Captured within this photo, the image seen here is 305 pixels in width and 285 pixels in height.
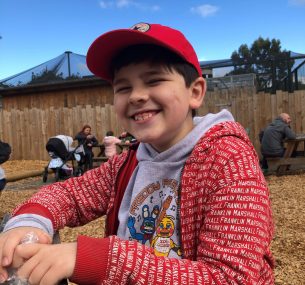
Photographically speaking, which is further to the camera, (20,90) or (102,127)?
(20,90)

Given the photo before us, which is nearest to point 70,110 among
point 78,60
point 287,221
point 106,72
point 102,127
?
point 102,127

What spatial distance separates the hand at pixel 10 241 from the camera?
3.02ft

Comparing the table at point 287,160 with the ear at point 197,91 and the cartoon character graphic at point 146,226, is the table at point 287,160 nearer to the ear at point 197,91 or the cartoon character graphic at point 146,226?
the ear at point 197,91

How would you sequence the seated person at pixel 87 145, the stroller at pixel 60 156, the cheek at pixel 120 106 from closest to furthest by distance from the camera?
the cheek at pixel 120 106
the stroller at pixel 60 156
the seated person at pixel 87 145

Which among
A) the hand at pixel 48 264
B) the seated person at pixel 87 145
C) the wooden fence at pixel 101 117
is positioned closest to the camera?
the hand at pixel 48 264

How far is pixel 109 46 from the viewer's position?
1.34 metres

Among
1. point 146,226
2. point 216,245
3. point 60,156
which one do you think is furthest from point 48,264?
point 60,156

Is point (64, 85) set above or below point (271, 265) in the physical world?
above

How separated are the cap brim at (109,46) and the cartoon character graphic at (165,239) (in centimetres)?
47

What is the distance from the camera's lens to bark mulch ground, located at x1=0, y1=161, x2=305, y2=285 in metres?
3.47

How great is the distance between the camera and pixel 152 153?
1.42 metres

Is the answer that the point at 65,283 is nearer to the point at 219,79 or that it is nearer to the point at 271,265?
the point at 271,265

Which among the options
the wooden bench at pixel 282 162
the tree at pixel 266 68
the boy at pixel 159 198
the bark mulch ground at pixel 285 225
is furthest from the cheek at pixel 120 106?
the tree at pixel 266 68

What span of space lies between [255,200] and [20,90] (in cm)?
1606
